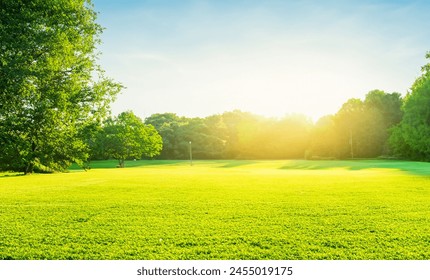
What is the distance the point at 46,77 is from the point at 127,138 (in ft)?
143

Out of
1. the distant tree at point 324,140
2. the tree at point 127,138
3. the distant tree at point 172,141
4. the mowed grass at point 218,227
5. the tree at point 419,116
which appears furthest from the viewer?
the distant tree at point 172,141

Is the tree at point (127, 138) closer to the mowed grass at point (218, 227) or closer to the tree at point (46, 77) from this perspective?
the tree at point (46, 77)

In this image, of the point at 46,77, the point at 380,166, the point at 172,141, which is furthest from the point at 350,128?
the point at 46,77

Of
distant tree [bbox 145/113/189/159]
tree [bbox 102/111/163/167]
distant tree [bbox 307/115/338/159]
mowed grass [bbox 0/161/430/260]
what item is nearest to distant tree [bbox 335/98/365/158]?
distant tree [bbox 307/115/338/159]

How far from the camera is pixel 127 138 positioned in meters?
60.6

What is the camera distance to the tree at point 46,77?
1655 centimetres

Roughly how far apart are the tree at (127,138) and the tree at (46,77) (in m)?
37.4

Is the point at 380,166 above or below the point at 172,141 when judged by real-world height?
below

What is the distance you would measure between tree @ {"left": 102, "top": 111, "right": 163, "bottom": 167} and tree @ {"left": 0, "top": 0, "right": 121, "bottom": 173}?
37.4 m

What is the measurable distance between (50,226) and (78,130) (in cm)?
1379

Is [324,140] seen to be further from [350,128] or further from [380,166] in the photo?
[380,166]

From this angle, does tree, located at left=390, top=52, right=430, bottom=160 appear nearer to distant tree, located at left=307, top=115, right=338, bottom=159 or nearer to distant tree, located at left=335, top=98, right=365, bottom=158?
distant tree, located at left=335, top=98, right=365, bottom=158

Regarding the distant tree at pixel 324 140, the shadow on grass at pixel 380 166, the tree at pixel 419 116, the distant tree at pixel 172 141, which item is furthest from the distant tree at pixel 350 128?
the distant tree at pixel 172 141
